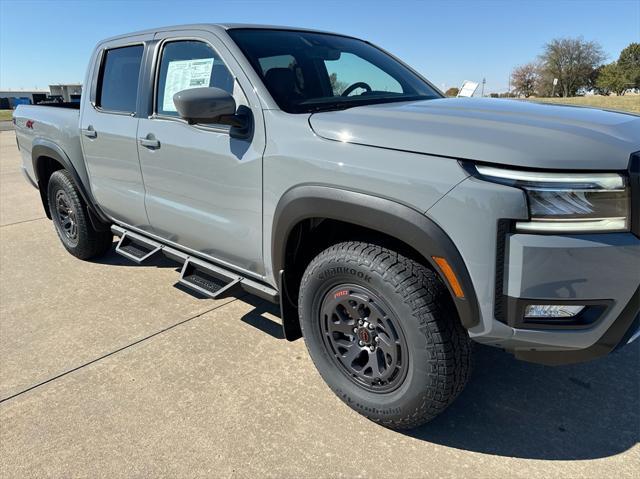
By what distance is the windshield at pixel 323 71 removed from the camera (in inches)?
104

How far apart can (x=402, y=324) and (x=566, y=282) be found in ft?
2.16

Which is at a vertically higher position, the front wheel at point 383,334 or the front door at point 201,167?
the front door at point 201,167

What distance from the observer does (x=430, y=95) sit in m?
3.26

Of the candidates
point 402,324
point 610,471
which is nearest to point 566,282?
point 402,324

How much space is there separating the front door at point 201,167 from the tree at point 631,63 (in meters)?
77.9

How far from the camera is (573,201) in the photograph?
171 centimetres

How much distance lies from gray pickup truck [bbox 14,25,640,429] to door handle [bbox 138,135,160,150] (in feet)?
0.07

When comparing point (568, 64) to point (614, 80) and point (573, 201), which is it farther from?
point (573, 201)

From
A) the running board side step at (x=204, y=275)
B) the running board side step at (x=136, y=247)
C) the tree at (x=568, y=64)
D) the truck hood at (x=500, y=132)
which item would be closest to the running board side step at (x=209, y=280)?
the running board side step at (x=204, y=275)

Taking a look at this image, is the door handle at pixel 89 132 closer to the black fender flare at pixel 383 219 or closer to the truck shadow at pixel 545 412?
the black fender flare at pixel 383 219

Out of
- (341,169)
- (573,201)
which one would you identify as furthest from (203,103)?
(573,201)

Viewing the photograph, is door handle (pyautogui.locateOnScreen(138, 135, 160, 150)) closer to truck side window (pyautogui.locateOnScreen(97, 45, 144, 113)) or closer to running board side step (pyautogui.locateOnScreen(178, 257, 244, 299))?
truck side window (pyautogui.locateOnScreen(97, 45, 144, 113))

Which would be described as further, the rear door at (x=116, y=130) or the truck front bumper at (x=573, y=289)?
the rear door at (x=116, y=130)

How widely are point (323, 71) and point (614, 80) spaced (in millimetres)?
76842
